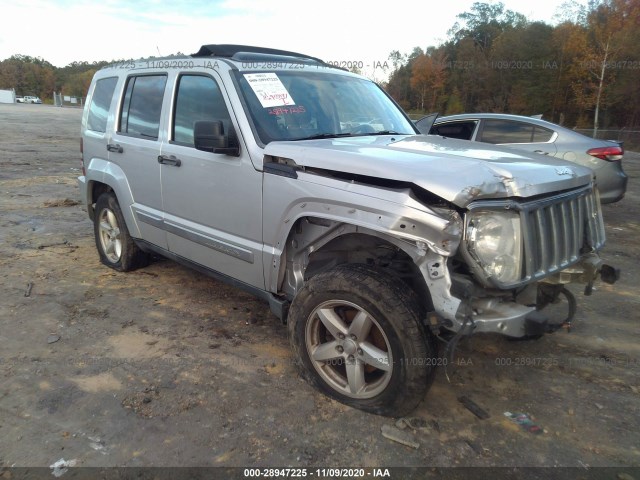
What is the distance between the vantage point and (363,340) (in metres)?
2.75

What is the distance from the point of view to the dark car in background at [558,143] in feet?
23.3

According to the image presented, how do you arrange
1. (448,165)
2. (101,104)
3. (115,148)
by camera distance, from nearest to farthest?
1. (448,165)
2. (115,148)
3. (101,104)

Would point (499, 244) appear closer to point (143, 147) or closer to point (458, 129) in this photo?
point (143, 147)

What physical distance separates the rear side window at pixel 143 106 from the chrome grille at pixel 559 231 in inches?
120

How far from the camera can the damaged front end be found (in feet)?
7.79

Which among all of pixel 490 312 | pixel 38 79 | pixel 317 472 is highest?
pixel 38 79

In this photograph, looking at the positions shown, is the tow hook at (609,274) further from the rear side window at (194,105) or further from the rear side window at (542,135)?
the rear side window at (542,135)

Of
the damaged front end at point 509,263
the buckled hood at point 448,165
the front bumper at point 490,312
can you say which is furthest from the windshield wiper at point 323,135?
the front bumper at point 490,312

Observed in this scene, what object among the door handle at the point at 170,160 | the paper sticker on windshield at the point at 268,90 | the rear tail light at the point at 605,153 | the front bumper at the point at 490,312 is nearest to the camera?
the front bumper at the point at 490,312

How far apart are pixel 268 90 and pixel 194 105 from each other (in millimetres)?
690

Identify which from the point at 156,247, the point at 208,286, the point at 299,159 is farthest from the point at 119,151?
the point at 299,159

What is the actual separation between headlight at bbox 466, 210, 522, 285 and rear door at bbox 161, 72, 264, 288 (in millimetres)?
1437

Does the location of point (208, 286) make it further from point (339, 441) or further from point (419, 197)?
point (419, 197)


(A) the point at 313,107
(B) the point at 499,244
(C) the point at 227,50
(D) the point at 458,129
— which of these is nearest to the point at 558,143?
(D) the point at 458,129
